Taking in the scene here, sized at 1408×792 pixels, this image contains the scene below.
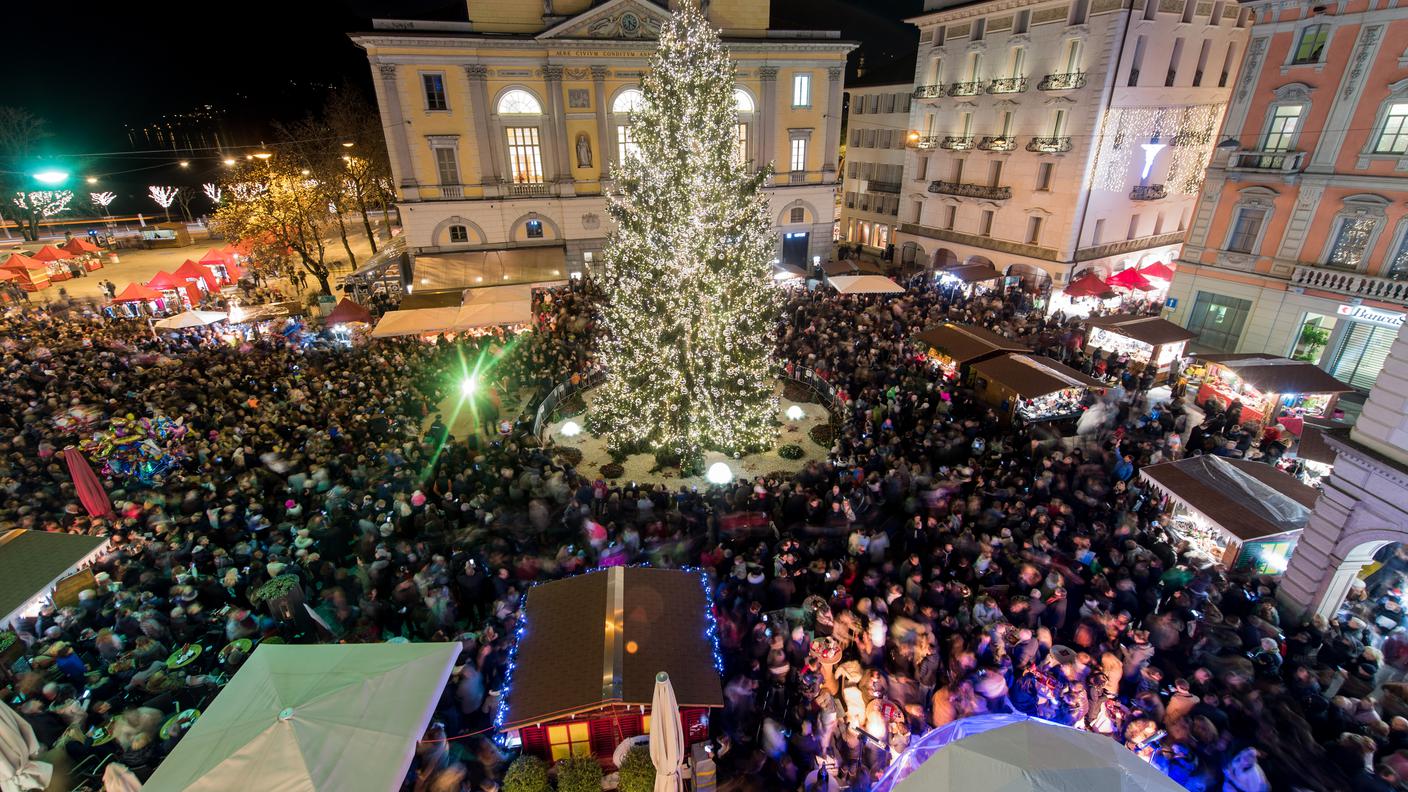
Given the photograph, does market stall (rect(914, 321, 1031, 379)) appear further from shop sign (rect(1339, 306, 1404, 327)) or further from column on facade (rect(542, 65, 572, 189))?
column on facade (rect(542, 65, 572, 189))

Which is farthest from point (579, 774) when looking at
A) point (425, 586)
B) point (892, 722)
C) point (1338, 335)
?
point (1338, 335)

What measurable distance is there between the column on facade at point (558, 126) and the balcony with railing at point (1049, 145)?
21.6 meters

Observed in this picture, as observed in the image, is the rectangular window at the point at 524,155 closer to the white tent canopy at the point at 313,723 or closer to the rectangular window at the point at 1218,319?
the white tent canopy at the point at 313,723

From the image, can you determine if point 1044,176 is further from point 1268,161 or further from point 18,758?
point 18,758

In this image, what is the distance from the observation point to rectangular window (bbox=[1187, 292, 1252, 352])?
2238cm

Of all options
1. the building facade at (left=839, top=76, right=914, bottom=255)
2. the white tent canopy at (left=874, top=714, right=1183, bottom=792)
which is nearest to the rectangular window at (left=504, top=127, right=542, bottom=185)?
the building facade at (left=839, top=76, right=914, bottom=255)

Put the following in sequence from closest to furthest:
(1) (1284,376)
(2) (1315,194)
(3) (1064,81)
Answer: (1) (1284,376)
(2) (1315,194)
(3) (1064,81)

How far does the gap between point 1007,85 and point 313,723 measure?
1326 inches

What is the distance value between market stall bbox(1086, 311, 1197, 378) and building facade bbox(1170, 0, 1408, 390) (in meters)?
5.17

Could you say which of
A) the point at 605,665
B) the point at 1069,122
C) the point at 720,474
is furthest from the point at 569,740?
the point at 1069,122

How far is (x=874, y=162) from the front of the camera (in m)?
39.1

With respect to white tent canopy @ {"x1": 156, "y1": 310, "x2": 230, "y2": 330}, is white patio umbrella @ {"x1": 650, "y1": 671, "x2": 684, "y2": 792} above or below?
above

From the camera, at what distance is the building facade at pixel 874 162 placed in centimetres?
3688

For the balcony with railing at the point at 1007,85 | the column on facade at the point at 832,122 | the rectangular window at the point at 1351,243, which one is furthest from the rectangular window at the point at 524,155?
the rectangular window at the point at 1351,243
